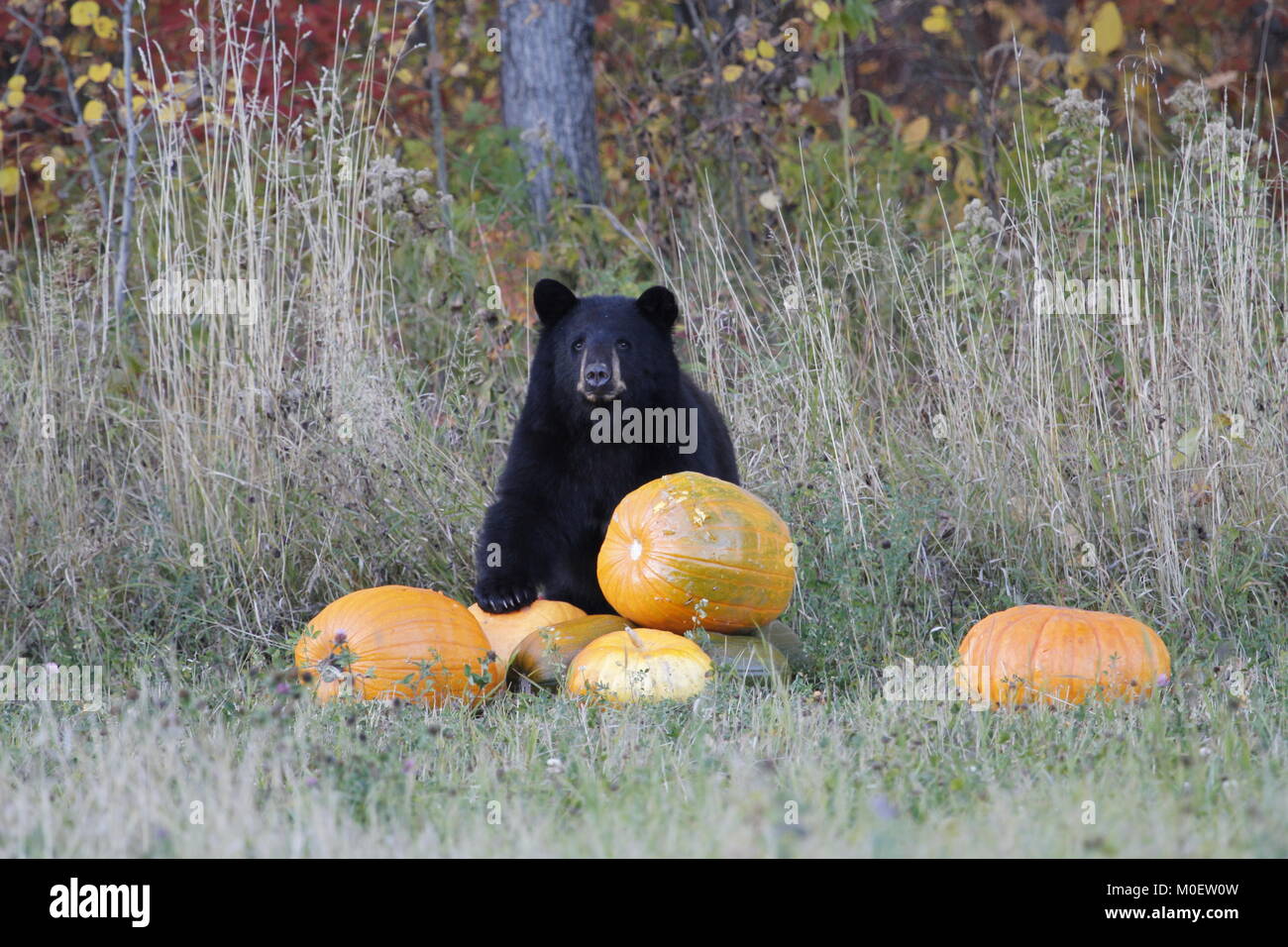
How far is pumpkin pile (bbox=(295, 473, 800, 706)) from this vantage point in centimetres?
424

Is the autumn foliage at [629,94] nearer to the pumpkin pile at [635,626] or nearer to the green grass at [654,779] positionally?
the pumpkin pile at [635,626]

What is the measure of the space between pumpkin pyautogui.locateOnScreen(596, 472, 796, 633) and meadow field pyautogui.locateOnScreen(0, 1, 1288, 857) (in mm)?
292

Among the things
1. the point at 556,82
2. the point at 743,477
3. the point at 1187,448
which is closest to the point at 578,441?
the point at 743,477

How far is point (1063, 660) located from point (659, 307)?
71.9 inches

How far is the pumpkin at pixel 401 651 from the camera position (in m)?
4.27

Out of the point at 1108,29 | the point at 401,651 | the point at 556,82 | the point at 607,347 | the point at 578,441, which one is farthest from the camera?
the point at 1108,29

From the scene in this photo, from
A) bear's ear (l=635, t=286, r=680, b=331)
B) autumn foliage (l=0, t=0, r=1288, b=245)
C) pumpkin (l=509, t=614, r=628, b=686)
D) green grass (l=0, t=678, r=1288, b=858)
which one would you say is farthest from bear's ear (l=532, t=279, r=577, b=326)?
autumn foliage (l=0, t=0, r=1288, b=245)

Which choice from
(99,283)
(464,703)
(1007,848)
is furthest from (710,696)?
(99,283)

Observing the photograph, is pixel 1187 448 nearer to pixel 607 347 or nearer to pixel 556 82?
pixel 607 347

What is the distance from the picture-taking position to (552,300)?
498 centimetres

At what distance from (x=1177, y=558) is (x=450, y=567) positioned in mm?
2727

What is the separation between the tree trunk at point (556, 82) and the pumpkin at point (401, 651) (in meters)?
4.31

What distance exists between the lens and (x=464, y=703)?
4266mm

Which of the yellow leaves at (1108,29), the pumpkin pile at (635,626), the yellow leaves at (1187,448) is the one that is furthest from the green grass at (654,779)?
the yellow leaves at (1108,29)
